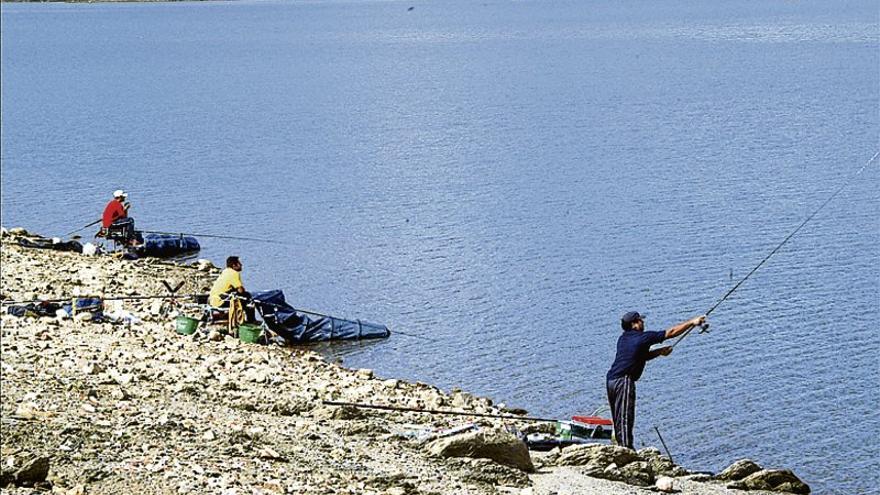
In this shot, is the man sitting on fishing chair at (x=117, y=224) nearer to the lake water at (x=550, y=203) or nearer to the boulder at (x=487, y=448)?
the lake water at (x=550, y=203)

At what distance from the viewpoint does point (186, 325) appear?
61.4ft

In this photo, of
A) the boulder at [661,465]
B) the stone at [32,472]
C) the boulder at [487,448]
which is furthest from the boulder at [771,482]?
the stone at [32,472]

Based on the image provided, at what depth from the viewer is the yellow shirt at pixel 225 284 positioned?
19016mm

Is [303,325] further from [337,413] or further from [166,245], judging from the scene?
[166,245]

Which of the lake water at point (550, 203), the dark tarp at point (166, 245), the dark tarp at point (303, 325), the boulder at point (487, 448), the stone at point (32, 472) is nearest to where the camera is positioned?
the stone at point (32, 472)

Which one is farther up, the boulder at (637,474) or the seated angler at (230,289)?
the seated angler at (230,289)

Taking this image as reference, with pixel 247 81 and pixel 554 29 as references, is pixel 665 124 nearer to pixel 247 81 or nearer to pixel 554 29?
pixel 247 81

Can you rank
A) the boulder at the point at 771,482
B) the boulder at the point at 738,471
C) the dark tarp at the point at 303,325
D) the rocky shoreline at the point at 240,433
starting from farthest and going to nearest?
1. the dark tarp at the point at 303,325
2. the boulder at the point at 738,471
3. the boulder at the point at 771,482
4. the rocky shoreline at the point at 240,433

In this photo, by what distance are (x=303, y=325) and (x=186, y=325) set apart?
196 cm

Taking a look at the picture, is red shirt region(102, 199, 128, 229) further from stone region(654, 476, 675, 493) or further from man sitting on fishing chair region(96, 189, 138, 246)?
stone region(654, 476, 675, 493)

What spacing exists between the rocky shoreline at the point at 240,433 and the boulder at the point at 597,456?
2 cm

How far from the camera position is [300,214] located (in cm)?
3191

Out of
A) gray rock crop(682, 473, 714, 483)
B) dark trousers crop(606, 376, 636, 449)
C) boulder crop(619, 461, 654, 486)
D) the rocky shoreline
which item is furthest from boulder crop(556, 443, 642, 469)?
gray rock crop(682, 473, 714, 483)

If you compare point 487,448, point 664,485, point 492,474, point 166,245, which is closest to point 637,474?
point 664,485
